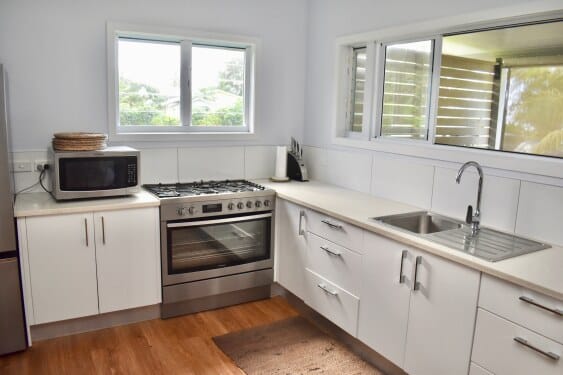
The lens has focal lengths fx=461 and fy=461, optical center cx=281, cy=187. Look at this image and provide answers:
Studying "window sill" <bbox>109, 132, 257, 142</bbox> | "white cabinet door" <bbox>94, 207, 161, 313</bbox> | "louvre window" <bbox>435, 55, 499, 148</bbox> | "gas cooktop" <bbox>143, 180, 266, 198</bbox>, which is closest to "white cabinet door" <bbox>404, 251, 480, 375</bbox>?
"louvre window" <bbox>435, 55, 499, 148</bbox>

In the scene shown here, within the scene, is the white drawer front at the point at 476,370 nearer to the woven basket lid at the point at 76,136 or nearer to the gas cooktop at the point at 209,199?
the gas cooktop at the point at 209,199

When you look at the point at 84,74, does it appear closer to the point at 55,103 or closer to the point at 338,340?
the point at 55,103

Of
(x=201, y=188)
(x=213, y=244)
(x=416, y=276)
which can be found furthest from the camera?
(x=201, y=188)

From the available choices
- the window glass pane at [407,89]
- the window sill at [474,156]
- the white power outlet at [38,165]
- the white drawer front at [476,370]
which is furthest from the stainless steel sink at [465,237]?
the white power outlet at [38,165]

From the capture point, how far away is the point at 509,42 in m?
2.60

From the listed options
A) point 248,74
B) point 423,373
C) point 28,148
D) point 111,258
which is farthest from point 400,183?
point 28,148

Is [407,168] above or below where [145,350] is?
above

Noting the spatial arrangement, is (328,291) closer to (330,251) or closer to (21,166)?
(330,251)

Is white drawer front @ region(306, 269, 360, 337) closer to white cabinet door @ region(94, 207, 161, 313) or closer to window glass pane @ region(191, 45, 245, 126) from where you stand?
white cabinet door @ region(94, 207, 161, 313)

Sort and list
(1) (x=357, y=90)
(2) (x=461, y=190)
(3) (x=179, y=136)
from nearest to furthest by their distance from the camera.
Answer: (2) (x=461, y=190)
(3) (x=179, y=136)
(1) (x=357, y=90)

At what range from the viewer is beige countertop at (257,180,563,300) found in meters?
1.80

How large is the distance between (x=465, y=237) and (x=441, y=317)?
45 centimetres

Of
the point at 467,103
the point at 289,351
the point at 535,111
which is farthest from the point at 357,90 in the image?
the point at 289,351

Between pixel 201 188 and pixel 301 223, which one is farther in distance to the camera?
pixel 201 188
